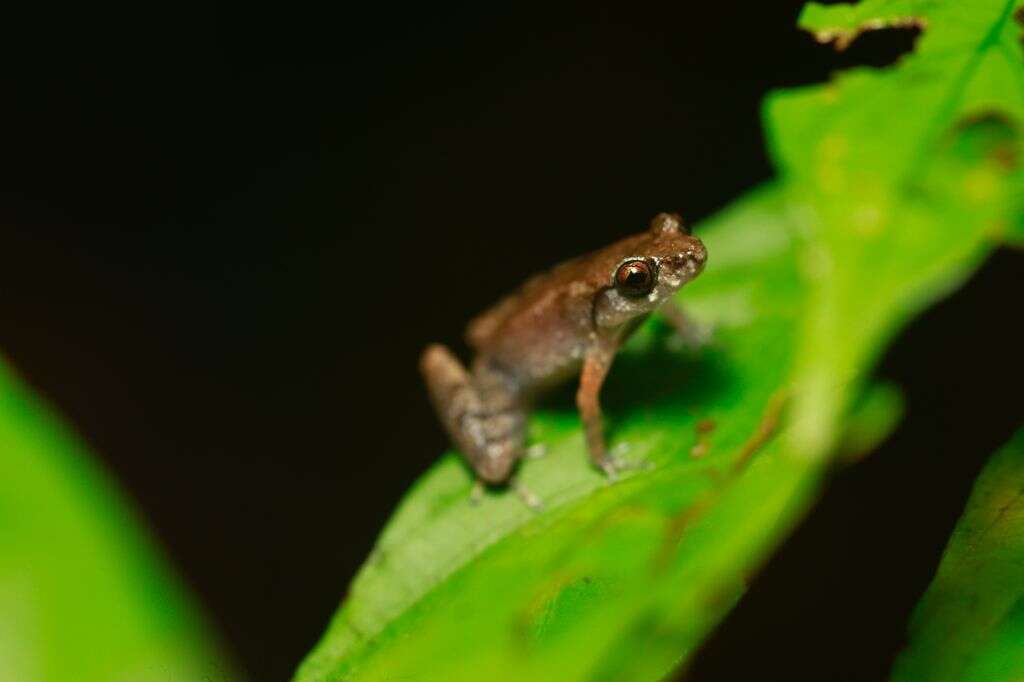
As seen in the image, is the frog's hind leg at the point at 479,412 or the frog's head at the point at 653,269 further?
the frog's hind leg at the point at 479,412

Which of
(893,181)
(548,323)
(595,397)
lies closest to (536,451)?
(595,397)

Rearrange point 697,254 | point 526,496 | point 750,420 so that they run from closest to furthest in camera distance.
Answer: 1. point 750,420
2. point 526,496
3. point 697,254

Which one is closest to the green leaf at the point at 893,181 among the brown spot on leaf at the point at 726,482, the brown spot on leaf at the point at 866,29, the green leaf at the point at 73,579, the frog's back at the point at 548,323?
the brown spot on leaf at the point at 866,29

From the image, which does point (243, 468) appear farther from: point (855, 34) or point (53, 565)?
point (855, 34)

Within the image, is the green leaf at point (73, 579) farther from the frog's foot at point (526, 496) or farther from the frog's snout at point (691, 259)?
the frog's snout at point (691, 259)

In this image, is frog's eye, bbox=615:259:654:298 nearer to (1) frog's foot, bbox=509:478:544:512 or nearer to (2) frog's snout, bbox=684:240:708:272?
(2) frog's snout, bbox=684:240:708:272

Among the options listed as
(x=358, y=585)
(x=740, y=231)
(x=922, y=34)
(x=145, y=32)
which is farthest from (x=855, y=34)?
(x=145, y=32)

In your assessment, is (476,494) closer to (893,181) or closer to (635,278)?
(635,278)
